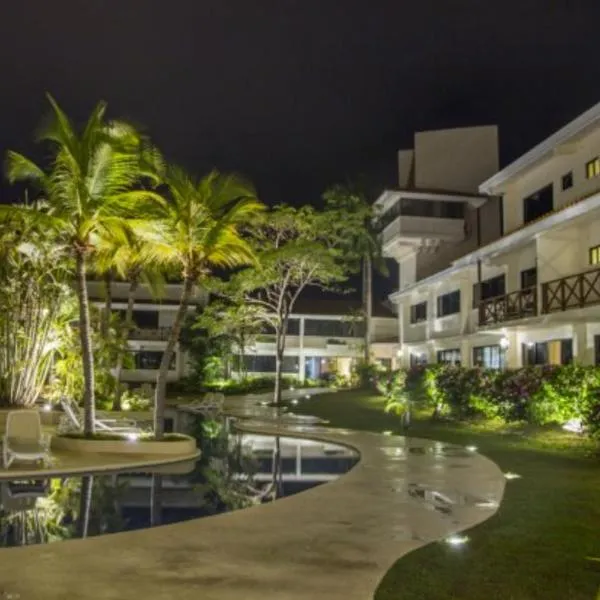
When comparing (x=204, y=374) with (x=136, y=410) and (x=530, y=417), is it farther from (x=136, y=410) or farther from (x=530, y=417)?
(x=530, y=417)

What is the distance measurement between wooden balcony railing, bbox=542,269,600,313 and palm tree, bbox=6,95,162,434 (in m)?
13.2

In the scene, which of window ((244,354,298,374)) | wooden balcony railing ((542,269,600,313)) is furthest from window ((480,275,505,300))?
window ((244,354,298,374))

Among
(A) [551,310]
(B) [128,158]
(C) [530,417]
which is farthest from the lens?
(A) [551,310]

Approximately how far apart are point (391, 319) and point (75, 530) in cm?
5766

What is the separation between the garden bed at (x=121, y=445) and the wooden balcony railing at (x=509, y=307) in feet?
45.5

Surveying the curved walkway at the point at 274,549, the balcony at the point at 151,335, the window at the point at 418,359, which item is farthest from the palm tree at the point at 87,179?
the balcony at the point at 151,335

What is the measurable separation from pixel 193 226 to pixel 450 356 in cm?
2389

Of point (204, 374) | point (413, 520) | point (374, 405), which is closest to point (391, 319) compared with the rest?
point (204, 374)

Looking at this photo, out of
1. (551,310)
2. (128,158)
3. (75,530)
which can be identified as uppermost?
(128,158)

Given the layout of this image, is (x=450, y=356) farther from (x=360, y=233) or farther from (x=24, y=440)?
(x=24, y=440)

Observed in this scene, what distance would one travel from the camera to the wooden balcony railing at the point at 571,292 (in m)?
23.0

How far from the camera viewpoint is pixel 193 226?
1784 centimetres

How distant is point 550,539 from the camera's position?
357 inches

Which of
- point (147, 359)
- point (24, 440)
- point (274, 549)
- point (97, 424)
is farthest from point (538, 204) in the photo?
point (147, 359)
